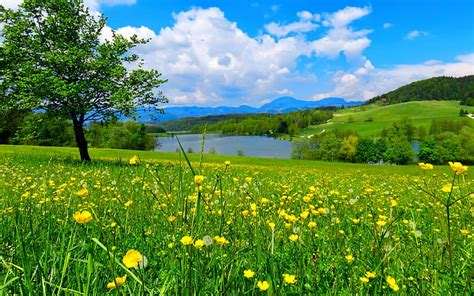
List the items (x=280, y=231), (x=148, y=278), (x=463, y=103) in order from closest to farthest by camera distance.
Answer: (x=148, y=278) → (x=280, y=231) → (x=463, y=103)

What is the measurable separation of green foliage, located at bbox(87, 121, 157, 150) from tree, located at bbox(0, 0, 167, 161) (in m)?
67.7

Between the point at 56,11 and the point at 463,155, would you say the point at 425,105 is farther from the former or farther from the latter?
the point at 56,11

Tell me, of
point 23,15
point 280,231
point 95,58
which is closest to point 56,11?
point 23,15

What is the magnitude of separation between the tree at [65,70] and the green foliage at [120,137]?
67703 mm

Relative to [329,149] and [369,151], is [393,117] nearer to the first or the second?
[369,151]

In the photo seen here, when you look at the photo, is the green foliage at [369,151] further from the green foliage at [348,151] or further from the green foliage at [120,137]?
the green foliage at [120,137]

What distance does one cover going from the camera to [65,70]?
59.6 ft

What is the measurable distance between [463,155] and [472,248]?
110830 millimetres

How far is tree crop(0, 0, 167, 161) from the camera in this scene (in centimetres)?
1689

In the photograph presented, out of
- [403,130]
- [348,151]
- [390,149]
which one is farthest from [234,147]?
[403,130]

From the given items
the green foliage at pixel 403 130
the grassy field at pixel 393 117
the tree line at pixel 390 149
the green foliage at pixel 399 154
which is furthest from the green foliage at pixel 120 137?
the green foliage at pixel 403 130

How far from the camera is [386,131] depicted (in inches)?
5069

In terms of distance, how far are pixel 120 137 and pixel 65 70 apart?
73.5 meters

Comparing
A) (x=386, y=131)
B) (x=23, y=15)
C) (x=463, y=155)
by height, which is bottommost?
(x=463, y=155)
